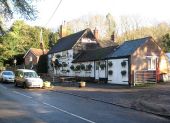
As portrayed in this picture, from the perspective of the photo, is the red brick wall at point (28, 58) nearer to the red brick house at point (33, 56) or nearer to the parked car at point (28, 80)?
the red brick house at point (33, 56)

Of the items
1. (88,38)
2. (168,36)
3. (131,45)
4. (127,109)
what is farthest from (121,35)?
(127,109)

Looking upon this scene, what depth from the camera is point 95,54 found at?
165ft

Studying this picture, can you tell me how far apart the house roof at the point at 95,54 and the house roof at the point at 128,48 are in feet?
7.91

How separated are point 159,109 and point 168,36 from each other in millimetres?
52115

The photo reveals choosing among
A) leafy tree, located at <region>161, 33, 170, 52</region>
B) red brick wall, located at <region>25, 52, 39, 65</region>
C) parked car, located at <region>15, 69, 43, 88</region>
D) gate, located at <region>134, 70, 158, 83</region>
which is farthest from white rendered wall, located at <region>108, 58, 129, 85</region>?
red brick wall, located at <region>25, 52, 39, 65</region>

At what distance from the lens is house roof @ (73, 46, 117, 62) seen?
4594 centimetres

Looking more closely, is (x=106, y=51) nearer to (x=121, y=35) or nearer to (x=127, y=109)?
(x=127, y=109)

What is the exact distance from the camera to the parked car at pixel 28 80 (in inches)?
1423

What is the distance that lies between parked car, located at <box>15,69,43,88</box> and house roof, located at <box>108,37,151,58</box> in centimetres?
950

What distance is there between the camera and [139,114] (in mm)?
16688

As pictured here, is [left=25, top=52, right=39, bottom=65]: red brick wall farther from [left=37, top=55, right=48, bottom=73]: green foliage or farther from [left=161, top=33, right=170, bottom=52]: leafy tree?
[left=161, top=33, right=170, bottom=52]: leafy tree

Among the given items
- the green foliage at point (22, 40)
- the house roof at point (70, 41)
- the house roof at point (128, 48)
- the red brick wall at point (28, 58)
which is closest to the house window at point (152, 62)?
the house roof at point (128, 48)

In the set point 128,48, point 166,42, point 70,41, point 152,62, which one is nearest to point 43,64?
point 70,41

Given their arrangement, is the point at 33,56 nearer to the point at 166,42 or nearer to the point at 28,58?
the point at 28,58
